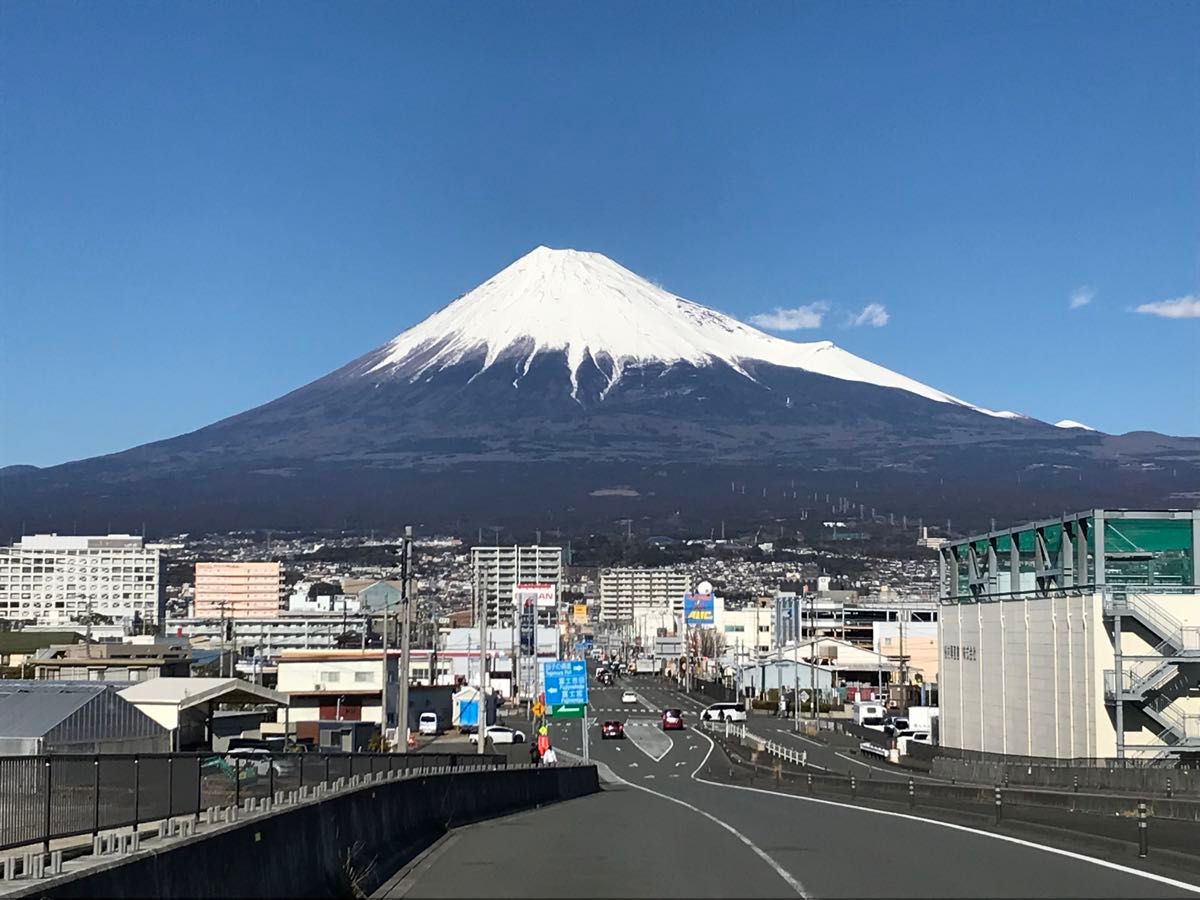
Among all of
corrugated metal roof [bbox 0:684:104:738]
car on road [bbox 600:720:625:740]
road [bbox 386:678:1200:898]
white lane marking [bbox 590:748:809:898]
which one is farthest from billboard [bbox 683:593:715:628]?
road [bbox 386:678:1200:898]

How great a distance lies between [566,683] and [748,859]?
41495 mm

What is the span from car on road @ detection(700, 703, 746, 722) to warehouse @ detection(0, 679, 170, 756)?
5983 centimetres

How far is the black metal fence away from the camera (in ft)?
54.5

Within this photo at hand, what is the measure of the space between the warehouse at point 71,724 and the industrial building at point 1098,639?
26151mm

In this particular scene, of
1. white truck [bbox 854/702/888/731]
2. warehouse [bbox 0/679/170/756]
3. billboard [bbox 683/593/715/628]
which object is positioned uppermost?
billboard [bbox 683/593/715/628]

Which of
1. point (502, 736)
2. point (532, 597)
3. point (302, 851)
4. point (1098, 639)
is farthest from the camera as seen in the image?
point (532, 597)

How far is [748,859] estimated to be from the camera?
19453 mm

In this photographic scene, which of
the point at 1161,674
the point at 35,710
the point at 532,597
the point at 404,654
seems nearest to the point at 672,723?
the point at 532,597

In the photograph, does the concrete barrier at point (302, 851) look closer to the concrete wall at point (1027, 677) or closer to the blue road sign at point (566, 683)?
the concrete wall at point (1027, 677)

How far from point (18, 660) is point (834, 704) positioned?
5711 centimetres

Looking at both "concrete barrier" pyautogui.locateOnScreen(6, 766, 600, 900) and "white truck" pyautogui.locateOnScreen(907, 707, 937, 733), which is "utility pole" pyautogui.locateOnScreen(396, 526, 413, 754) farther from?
"white truck" pyautogui.locateOnScreen(907, 707, 937, 733)

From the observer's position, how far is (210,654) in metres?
123

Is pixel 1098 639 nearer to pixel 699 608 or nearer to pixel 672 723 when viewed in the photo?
pixel 672 723

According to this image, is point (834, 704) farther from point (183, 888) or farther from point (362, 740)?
point (183, 888)
